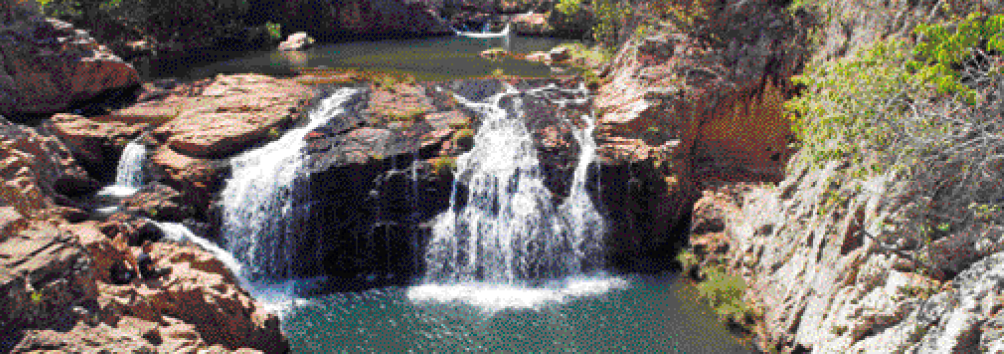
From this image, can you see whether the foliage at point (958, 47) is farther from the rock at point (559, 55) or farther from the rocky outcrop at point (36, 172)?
the rock at point (559, 55)

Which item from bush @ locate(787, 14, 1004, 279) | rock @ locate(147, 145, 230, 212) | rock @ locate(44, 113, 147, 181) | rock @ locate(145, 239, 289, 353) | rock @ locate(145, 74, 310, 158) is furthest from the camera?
rock @ locate(145, 74, 310, 158)

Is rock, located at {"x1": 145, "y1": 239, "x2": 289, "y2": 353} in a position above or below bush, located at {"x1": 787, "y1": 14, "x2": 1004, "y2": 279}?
below

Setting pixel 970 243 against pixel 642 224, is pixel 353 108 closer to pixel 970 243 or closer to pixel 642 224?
pixel 642 224

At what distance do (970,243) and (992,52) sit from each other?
375cm

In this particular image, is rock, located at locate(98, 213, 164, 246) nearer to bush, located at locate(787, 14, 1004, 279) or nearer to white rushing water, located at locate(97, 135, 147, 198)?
white rushing water, located at locate(97, 135, 147, 198)

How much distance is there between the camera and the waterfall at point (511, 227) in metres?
19.0

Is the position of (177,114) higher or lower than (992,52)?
lower

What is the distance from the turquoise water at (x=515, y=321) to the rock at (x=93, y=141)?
26.5 ft

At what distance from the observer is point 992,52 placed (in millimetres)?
11742

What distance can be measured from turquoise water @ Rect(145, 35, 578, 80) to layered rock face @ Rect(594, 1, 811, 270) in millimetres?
10244

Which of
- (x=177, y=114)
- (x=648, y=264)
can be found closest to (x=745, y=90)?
(x=648, y=264)

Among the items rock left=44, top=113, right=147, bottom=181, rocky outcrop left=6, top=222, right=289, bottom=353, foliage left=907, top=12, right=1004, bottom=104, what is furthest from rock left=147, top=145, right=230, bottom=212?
foliage left=907, top=12, right=1004, bottom=104

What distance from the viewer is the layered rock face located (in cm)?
2008

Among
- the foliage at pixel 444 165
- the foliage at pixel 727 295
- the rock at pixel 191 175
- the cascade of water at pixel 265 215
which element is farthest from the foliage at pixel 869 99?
the rock at pixel 191 175
